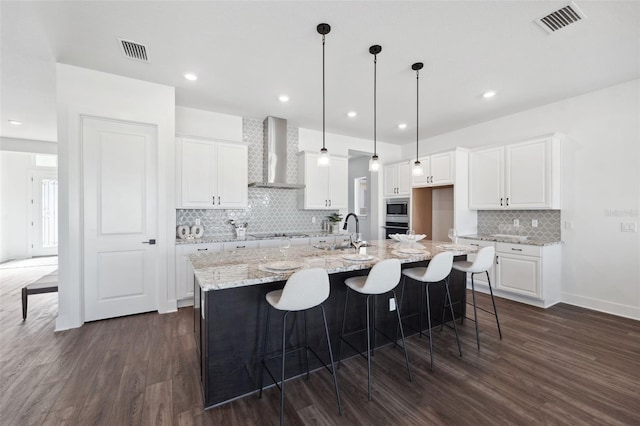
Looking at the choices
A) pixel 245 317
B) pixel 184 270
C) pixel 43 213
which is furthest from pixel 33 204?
pixel 245 317

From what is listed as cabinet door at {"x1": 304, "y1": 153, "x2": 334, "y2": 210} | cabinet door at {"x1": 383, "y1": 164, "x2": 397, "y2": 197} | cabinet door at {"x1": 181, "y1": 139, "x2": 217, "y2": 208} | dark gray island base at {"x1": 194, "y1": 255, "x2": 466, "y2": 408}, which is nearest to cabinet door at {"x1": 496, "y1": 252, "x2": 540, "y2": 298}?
cabinet door at {"x1": 383, "y1": 164, "x2": 397, "y2": 197}

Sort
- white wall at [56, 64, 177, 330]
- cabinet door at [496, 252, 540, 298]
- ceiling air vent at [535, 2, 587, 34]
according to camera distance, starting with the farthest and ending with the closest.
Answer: cabinet door at [496, 252, 540, 298] → white wall at [56, 64, 177, 330] → ceiling air vent at [535, 2, 587, 34]

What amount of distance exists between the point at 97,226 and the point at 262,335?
256cm

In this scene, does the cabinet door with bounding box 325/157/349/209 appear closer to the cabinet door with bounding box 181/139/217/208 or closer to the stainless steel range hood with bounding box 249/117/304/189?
the stainless steel range hood with bounding box 249/117/304/189

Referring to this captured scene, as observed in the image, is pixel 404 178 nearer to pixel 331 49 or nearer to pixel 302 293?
pixel 331 49

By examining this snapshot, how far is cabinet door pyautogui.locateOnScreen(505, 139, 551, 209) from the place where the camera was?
3.84 metres

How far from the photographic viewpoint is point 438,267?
237cm

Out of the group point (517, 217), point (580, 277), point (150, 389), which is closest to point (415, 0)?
point (150, 389)

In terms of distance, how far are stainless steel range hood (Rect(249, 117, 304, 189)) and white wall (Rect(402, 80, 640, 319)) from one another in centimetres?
329

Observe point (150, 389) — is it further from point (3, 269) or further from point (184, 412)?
point (3, 269)

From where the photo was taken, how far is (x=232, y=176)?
4254 millimetres

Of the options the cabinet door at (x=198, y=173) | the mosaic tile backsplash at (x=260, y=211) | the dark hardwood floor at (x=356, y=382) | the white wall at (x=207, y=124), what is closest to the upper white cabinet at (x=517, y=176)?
the dark hardwood floor at (x=356, y=382)

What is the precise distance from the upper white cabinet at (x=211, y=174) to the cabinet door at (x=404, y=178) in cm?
318

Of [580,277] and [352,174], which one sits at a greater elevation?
[352,174]
